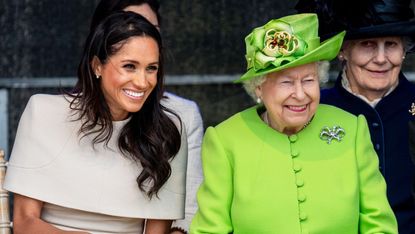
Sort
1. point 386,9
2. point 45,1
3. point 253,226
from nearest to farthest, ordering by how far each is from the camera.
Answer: point 253,226
point 386,9
point 45,1

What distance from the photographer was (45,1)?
7.71m

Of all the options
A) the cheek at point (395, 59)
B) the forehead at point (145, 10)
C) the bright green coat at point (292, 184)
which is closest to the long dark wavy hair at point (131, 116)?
the bright green coat at point (292, 184)

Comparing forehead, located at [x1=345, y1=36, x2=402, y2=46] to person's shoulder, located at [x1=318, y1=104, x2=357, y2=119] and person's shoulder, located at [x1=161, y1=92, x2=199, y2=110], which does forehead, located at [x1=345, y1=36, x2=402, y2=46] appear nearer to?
person's shoulder, located at [x1=318, y1=104, x2=357, y2=119]

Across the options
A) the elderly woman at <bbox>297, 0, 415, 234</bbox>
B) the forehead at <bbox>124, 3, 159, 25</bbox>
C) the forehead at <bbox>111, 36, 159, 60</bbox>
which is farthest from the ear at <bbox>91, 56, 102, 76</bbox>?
the elderly woman at <bbox>297, 0, 415, 234</bbox>

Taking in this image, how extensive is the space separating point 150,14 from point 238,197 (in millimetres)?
1473

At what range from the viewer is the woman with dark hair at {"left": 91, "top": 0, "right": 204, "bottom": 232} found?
19.8ft

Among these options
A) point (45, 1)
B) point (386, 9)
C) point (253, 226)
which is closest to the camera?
point (253, 226)

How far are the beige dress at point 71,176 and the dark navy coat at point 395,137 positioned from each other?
3.36 ft

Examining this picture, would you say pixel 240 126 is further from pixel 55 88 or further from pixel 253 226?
pixel 55 88

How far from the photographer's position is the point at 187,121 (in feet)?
20.3

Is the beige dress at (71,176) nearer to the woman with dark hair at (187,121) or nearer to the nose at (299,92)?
the woman with dark hair at (187,121)

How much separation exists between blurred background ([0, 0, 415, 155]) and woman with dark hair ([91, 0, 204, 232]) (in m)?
1.18

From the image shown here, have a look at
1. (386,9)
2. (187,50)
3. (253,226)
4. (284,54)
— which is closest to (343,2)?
(386,9)

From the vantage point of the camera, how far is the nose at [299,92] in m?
5.29
